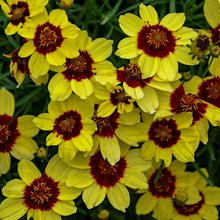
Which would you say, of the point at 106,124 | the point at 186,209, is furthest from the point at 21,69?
the point at 186,209

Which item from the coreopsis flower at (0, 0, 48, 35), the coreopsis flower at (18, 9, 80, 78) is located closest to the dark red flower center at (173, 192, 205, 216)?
the coreopsis flower at (18, 9, 80, 78)

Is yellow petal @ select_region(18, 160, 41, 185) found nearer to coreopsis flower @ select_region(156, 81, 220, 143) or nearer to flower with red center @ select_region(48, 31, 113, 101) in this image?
flower with red center @ select_region(48, 31, 113, 101)

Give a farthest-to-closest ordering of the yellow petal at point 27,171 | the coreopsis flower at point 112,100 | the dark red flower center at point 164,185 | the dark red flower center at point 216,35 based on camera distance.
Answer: the dark red flower center at point 164,185 → the dark red flower center at point 216,35 → the yellow petal at point 27,171 → the coreopsis flower at point 112,100

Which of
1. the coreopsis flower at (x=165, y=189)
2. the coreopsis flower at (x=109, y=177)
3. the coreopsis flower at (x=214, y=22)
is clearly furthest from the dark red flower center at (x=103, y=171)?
the coreopsis flower at (x=214, y=22)

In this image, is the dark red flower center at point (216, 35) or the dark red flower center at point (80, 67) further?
the dark red flower center at point (216, 35)

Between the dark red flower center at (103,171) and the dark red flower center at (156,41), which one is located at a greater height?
the dark red flower center at (156,41)

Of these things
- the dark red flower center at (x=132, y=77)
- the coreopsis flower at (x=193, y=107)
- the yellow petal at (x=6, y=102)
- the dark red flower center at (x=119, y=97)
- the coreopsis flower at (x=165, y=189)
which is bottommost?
the coreopsis flower at (x=165, y=189)

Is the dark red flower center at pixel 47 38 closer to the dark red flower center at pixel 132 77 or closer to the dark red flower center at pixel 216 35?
the dark red flower center at pixel 132 77
